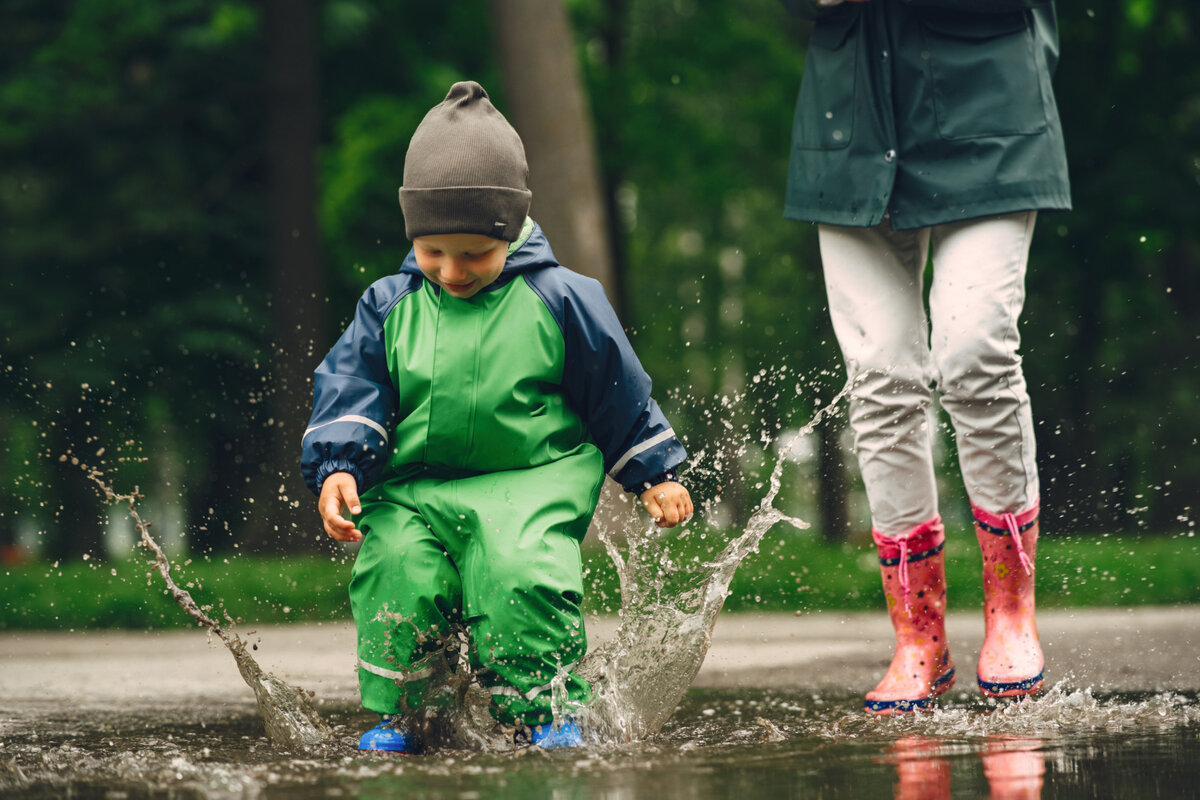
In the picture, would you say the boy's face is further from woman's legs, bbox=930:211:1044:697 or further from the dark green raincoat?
woman's legs, bbox=930:211:1044:697

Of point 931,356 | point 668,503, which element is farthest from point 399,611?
point 931,356

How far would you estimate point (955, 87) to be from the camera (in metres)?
3.76

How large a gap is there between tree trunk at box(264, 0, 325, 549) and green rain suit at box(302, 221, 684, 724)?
26.8 ft

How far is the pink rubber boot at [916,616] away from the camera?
12.1 ft

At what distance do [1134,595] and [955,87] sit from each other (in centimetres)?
336

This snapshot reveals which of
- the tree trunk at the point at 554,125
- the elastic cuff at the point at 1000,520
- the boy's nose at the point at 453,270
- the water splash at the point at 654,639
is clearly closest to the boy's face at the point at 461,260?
the boy's nose at the point at 453,270

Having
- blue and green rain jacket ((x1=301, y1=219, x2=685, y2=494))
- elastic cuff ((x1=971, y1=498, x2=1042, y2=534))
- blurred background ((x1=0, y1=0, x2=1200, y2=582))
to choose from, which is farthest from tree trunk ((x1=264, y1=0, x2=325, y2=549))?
elastic cuff ((x1=971, y1=498, x2=1042, y2=534))

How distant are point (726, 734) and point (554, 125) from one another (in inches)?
271

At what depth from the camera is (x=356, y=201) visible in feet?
45.7

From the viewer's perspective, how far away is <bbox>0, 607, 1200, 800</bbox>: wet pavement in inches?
101

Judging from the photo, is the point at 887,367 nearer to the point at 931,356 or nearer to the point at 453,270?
the point at 931,356

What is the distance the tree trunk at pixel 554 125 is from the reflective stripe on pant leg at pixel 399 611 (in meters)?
6.30

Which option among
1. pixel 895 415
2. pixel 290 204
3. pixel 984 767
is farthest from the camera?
pixel 290 204

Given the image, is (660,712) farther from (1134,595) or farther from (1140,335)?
(1140,335)
